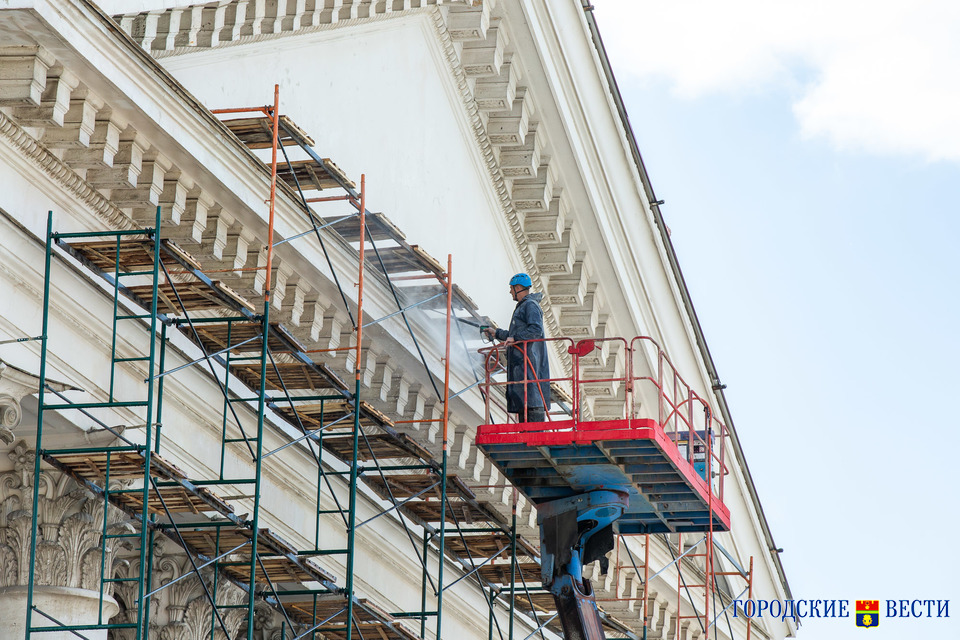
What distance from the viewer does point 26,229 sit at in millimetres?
14148

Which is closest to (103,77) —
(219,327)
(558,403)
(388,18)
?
(219,327)

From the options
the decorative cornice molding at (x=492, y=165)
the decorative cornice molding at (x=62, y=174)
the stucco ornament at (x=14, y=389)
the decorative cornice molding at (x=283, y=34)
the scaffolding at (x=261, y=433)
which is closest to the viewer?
the stucco ornament at (x=14, y=389)

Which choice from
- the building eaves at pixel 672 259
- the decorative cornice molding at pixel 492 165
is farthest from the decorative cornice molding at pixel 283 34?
the building eaves at pixel 672 259

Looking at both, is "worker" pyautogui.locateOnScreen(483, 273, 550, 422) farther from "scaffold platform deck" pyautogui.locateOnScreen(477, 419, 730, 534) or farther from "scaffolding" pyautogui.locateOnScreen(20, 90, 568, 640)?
"scaffolding" pyautogui.locateOnScreen(20, 90, 568, 640)

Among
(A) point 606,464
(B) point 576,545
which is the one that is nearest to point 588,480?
(A) point 606,464

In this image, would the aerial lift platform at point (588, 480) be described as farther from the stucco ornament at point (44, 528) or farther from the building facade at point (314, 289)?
the stucco ornament at point (44, 528)

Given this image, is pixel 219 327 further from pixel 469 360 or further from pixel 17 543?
pixel 469 360

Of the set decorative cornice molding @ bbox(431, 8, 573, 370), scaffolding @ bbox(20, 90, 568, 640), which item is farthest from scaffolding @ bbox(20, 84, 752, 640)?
decorative cornice molding @ bbox(431, 8, 573, 370)

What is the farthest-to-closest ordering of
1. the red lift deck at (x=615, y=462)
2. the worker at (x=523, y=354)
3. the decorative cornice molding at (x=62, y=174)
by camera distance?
the worker at (x=523, y=354) < the red lift deck at (x=615, y=462) < the decorative cornice molding at (x=62, y=174)

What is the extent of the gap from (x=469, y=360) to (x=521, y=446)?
9.70 ft

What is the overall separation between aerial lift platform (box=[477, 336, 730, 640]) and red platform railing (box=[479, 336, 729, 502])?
27mm

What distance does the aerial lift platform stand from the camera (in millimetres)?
16984

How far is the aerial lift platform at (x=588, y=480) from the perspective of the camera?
17.0 m

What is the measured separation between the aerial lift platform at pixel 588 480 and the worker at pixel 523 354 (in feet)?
0.30
